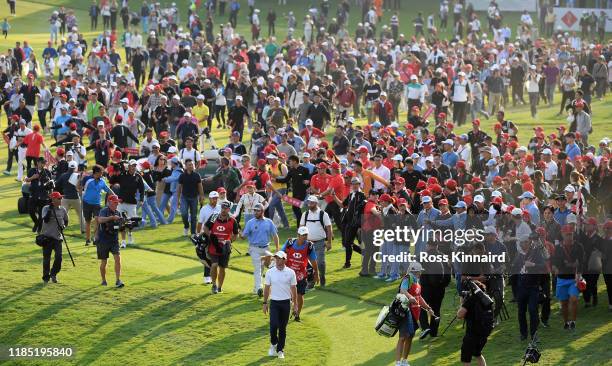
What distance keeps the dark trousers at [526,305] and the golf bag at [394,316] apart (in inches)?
97.8

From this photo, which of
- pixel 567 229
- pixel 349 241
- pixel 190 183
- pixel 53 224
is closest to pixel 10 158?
pixel 190 183

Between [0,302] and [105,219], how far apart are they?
2.73 metres

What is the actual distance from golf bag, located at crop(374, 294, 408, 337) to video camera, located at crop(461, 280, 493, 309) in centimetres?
98

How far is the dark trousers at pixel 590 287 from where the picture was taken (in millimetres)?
22859

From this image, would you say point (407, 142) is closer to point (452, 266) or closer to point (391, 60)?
point (452, 266)

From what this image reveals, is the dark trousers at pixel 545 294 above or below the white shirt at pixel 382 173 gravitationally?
below

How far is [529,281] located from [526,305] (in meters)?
0.43

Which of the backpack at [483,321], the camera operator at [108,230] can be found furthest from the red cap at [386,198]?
the backpack at [483,321]

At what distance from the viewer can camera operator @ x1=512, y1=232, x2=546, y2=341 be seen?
21172 mm

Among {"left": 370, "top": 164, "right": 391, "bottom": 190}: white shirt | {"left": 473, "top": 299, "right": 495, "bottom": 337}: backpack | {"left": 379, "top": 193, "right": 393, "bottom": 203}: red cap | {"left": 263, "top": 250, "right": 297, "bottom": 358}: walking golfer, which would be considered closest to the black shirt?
{"left": 370, "top": 164, "right": 391, "bottom": 190}: white shirt

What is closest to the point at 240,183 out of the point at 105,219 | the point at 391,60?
the point at 105,219

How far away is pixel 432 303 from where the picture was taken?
22.0m

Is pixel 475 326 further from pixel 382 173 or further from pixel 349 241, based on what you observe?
pixel 382 173

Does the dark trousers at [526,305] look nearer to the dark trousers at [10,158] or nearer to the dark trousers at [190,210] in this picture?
the dark trousers at [190,210]
